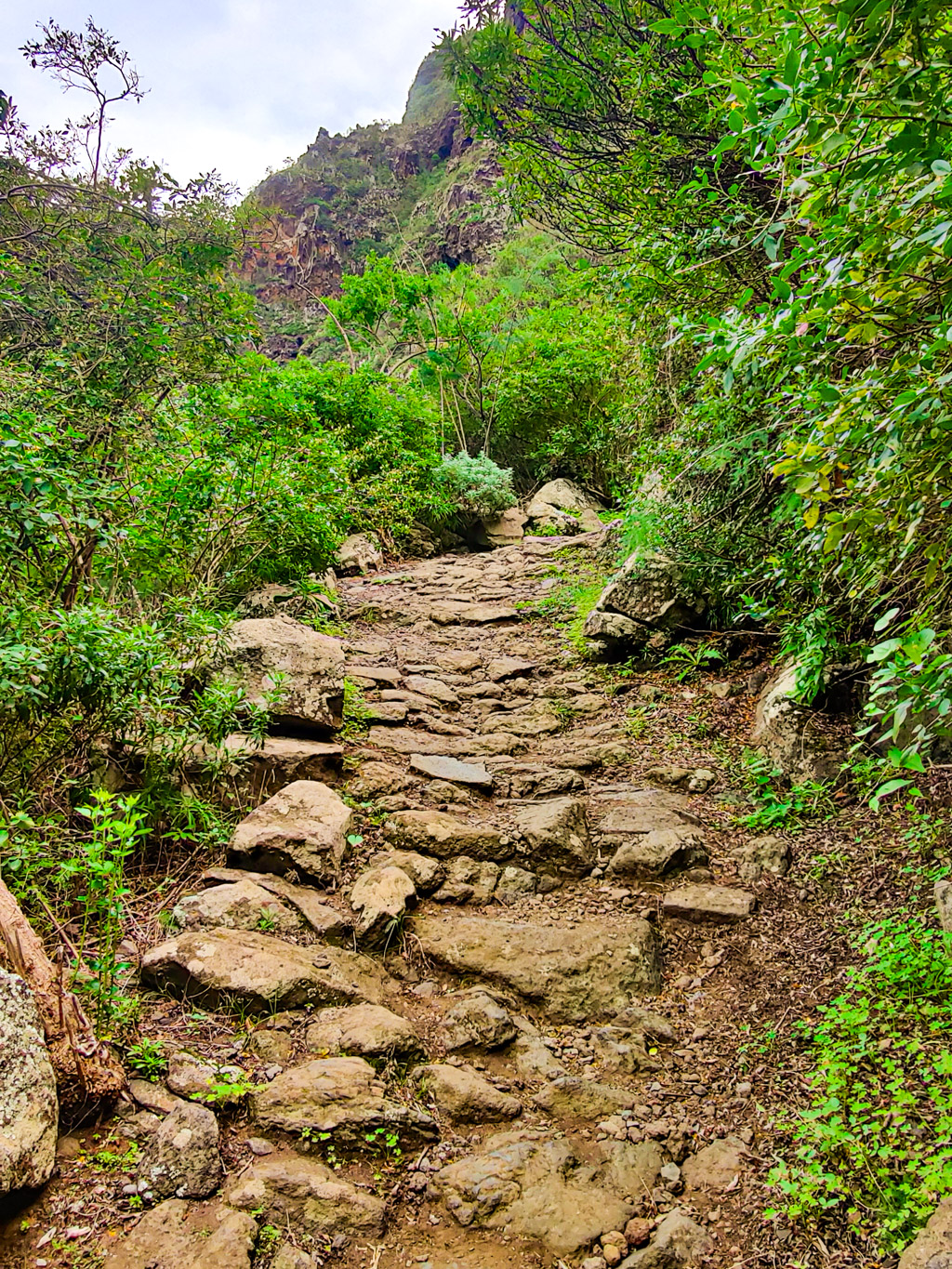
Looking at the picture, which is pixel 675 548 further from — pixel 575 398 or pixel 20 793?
pixel 575 398

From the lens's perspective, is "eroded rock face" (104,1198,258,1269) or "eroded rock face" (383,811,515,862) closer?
"eroded rock face" (104,1198,258,1269)

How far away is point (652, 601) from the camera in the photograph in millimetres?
6367

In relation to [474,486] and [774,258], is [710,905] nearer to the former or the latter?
[774,258]

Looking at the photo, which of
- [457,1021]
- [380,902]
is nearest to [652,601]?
[380,902]

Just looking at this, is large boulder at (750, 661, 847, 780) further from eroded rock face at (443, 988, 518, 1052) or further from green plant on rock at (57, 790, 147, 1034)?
green plant on rock at (57, 790, 147, 1034)

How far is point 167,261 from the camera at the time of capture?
6.71 m

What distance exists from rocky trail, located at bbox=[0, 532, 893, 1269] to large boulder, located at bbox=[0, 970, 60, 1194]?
0.44 feet

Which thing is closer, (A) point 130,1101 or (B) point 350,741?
(A) point 130,1101

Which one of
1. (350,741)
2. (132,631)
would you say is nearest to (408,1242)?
(132,631)

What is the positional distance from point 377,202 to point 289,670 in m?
43.0

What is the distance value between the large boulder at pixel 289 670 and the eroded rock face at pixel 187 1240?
270 cm

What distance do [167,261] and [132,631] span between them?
17.1 feet

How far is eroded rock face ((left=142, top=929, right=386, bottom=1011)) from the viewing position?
2.60 meters

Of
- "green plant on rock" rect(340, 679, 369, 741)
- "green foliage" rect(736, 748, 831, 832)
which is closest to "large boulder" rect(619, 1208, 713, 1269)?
"green foliage" rect(736, 748, 831, 832)
